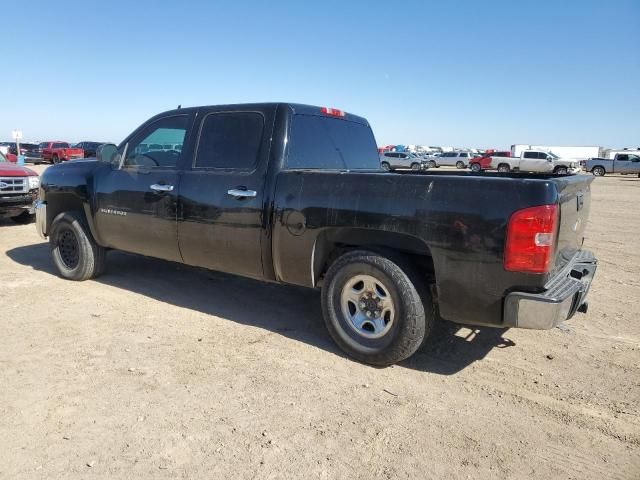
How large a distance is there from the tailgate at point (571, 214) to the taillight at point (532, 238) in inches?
7.4

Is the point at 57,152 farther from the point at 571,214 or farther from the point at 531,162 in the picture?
the point at 571,214

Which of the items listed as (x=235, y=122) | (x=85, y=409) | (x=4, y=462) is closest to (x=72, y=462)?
(x=4, y=462)

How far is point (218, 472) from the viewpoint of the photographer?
2521mm

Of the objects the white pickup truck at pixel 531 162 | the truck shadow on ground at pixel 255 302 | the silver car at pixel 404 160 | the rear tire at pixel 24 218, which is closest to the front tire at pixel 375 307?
the truck shadow on ground at pixel 255 302

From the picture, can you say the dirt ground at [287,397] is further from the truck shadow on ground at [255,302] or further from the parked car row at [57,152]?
the parked car row at [57,152]

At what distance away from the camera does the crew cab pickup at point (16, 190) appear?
9781 mm

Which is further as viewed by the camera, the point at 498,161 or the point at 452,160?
the point at 452,160

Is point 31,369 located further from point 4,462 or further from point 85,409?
point 4,462

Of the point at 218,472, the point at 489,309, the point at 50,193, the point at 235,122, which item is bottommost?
the point at 218,472

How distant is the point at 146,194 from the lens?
16.4ft

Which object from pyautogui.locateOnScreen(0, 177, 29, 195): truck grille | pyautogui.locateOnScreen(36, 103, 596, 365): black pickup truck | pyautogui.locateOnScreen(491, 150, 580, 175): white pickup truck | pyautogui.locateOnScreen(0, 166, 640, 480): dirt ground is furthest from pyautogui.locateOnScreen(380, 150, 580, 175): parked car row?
pyautogui.locateOnScreen(0, 166, 640, 480): dirt ground

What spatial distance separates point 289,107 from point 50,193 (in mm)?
3468

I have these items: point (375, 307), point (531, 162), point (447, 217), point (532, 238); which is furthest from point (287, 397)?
point (531, 162)

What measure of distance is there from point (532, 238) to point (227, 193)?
2.49 metres
